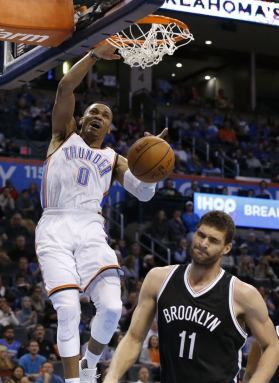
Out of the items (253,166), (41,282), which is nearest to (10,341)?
(41,282)

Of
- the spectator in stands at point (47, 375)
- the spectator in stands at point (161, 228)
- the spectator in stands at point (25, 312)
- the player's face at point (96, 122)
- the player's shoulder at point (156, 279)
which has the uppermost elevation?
the player's face at point (96, 122)

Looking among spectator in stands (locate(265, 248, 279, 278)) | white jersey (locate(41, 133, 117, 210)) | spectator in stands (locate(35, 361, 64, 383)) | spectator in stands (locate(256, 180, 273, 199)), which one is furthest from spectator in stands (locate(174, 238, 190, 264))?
white jersey (locate(41, 133, 117, 210))

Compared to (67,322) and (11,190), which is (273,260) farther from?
(67,322)

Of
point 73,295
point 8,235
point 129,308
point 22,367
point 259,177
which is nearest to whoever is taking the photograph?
point 73,295

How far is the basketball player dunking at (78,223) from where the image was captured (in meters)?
6.53

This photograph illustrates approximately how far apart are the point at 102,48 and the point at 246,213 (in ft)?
46.4

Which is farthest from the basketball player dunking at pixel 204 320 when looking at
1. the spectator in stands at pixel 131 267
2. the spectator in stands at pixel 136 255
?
the spectator in stands at pixel 136 255

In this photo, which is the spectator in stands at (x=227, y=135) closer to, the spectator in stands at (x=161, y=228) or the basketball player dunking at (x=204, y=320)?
the spectator in stands at (x=161, y=228)

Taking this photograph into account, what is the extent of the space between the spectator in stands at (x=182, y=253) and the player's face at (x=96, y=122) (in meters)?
10.9

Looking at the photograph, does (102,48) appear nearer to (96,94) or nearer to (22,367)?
(22,367)

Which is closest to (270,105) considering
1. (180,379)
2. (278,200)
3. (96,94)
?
(96,94)

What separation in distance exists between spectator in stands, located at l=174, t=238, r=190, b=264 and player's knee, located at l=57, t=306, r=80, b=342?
448 inches

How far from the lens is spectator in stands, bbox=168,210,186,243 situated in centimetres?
1858

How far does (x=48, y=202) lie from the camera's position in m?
A: 6.96
